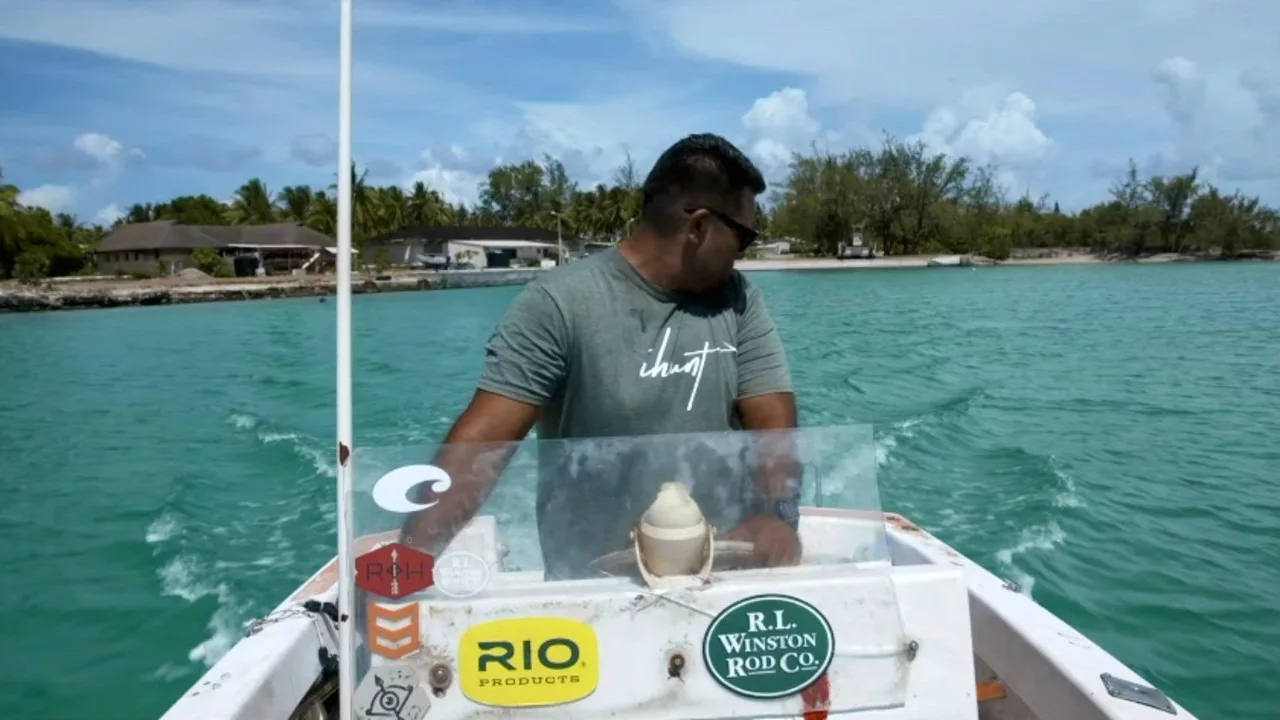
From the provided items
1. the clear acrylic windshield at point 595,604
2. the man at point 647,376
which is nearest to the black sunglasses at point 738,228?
the man at point 647,376

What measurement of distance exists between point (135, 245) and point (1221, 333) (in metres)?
57.8

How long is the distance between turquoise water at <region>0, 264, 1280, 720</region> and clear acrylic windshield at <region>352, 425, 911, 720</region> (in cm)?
400

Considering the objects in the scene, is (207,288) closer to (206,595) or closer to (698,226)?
(206,595)

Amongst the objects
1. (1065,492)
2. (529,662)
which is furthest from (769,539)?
(1065,492)

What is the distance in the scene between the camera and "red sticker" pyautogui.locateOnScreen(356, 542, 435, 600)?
1799 mm

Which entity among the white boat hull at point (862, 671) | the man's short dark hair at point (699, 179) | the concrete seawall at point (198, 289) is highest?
the man's short dark hair at point (699, 179)

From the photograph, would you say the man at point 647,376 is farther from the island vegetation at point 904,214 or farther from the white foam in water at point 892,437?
the island vegetation at point 904,214

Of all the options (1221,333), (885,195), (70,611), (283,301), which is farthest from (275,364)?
(885,195)

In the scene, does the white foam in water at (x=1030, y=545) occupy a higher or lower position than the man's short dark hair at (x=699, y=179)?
lower

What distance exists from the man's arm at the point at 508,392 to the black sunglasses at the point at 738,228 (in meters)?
0.46

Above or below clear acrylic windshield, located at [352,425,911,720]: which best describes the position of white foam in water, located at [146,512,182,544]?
below

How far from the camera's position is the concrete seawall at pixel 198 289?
41844 mm

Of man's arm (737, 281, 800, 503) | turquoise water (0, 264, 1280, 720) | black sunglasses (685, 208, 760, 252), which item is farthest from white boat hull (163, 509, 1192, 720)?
turquoise water (0, 264, 1280, 720)

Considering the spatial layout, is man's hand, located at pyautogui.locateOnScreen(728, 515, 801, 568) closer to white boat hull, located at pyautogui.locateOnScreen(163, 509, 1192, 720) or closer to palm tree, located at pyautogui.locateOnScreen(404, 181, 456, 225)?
white boat hull, located at pyautogui.locateOnScreen(163, 509, 1192, 720)
